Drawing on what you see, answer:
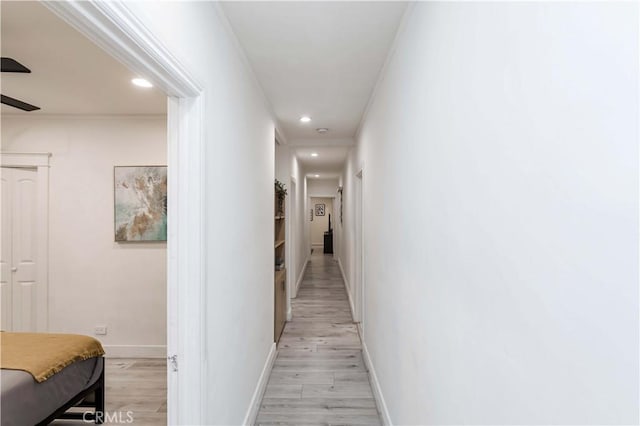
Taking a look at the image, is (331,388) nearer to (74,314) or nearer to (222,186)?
(222,186)

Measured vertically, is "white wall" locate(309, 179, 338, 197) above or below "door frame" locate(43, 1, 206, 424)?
above

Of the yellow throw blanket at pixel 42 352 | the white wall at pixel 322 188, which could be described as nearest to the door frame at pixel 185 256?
the yellow throw blanket at pixel 42 352

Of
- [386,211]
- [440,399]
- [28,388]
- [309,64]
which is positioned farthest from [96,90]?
[440,399]

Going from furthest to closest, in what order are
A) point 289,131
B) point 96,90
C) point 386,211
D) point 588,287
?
point 289,131 → point 96,90 → point 386,211 → point 588,287

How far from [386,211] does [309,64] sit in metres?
1.18

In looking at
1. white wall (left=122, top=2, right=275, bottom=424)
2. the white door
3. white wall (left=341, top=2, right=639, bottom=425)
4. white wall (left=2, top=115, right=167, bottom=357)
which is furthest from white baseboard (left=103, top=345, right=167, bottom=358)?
white wall (left=341, top=2, right=639, bottom=425)

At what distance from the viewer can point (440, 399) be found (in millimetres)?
1282

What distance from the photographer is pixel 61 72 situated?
2.45m

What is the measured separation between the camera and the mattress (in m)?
1.84

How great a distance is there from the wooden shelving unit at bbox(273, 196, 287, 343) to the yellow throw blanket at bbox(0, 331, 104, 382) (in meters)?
1.73

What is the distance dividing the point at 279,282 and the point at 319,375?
4.04 feet

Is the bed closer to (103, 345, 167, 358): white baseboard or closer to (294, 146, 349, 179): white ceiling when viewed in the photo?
(103, 345, 167, 358): white baseboard

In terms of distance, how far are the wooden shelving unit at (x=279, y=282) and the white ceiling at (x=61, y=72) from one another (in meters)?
1.84

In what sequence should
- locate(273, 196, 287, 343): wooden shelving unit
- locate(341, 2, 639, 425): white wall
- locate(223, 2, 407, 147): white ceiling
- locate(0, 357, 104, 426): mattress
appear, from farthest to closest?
locate(273, 196, 287, 343): wooden shelving unit
locate(0, 357, 104, 426): mattress
locate(223, 2, 407, 147): white ceiling
locate(341, 2, 639, 425): white wall
